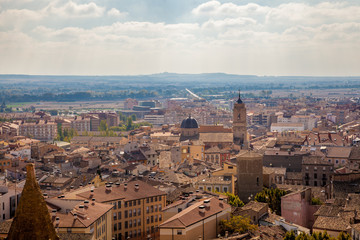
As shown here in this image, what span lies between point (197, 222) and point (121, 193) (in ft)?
29.5

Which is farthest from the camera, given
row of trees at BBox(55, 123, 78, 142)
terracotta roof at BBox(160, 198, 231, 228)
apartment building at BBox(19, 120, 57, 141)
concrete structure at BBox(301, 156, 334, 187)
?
apartment building at BBox(19, 120, 57, 141)

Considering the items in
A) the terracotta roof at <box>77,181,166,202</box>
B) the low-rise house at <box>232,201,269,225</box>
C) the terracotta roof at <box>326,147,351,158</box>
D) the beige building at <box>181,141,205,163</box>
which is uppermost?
the terracotta roof at <box>77,181,166,202</box>

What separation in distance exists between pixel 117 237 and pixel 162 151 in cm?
4604

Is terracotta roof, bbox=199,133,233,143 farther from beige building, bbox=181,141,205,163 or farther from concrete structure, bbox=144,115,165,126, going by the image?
concrete structure, bbox=144,115,165,126

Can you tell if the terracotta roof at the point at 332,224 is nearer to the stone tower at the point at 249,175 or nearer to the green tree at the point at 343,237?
the green tree at the point at 343,237

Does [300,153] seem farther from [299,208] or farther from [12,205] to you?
[12,205]

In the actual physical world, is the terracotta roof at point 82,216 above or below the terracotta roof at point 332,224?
above

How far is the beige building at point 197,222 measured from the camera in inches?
1310

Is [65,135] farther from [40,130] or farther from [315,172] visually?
[315,172]

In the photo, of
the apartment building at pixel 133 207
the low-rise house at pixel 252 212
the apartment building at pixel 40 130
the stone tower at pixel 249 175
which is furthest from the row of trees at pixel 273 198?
the apartment building at pixel 40 130

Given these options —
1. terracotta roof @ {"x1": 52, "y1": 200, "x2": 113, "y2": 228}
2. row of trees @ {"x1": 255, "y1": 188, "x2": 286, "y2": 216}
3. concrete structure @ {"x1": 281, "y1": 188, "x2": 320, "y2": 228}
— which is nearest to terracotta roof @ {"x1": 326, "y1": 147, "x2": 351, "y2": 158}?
row of trees @ {"x1": 255, "y1": 188, "x2": 286, "y2": 216}

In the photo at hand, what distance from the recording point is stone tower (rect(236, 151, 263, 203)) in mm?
52344

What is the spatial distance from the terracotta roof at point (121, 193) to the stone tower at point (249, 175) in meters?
10.5

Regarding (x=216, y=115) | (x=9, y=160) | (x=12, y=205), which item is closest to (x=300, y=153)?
(x=9, y=160)
